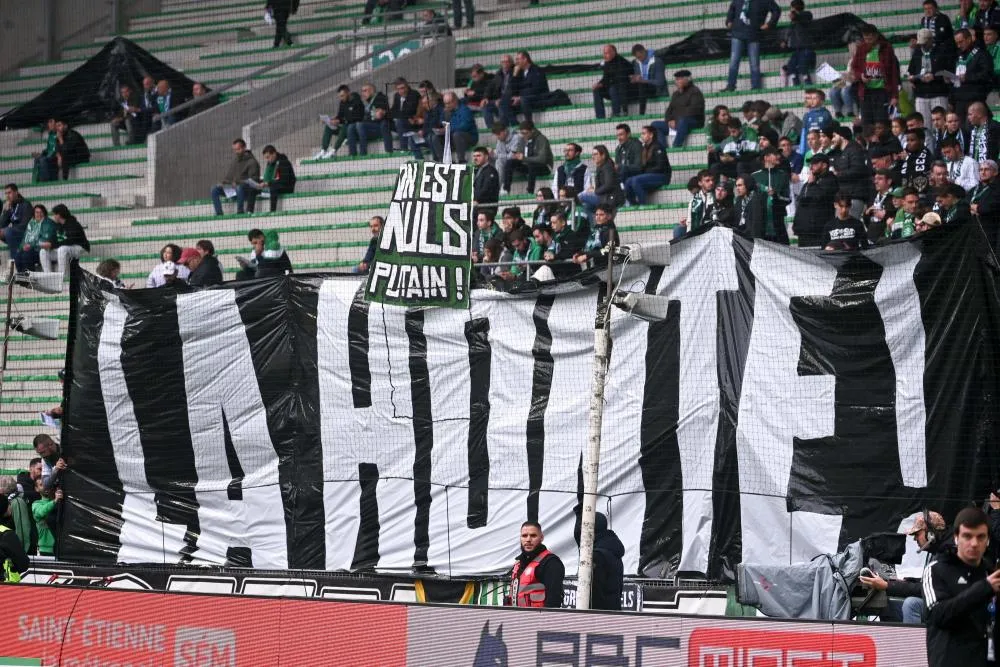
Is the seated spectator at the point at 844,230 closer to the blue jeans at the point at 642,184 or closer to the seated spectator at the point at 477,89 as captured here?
the blue jeans at the point at 642,184

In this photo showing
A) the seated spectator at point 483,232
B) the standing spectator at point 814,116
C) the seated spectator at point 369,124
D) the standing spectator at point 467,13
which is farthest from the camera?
the standing spectator at point 467,13

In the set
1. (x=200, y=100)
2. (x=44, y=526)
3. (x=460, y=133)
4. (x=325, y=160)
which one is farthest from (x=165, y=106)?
(x=44, y=526)

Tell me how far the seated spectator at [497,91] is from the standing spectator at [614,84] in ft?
4.55

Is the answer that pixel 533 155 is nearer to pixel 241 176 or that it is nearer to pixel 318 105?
pixel 241 176

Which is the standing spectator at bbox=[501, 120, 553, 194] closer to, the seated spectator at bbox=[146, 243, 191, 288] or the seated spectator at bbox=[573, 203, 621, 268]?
the seated spectator at bbox=[573, 203, 621, 268]

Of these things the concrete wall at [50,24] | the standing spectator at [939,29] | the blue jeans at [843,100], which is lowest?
the blue jeans at [843,100]

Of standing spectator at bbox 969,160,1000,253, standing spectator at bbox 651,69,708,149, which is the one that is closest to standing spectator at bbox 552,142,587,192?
standing spectator at bbox 651,69,708,149

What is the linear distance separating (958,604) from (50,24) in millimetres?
29110

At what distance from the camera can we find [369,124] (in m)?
22.7

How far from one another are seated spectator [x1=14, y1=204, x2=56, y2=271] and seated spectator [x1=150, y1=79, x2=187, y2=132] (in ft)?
13.5

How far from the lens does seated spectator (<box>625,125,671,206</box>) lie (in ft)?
61.5

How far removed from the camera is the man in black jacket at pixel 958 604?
6.94 meters

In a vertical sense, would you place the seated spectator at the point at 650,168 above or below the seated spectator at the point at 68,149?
below


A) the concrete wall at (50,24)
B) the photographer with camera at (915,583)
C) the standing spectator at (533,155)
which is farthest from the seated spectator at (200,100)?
the photographer with camera at (915,583)
